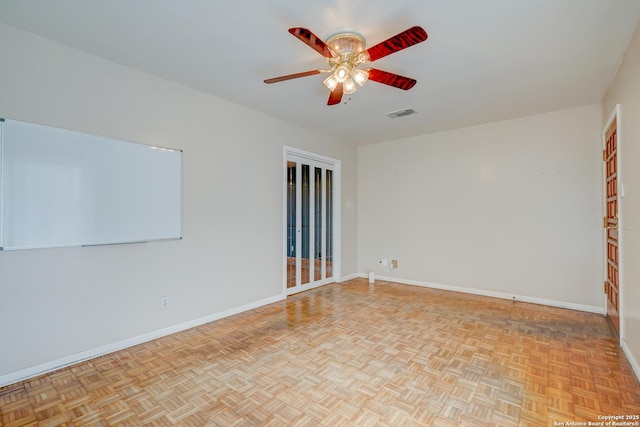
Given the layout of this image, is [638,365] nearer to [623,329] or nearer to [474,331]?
[623,329]

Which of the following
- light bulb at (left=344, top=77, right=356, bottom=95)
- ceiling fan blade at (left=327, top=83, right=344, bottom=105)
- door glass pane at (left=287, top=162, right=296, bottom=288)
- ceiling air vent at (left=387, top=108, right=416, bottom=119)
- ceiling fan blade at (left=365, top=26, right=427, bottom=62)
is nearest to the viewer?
ceiling fan blade at (left=365, top=26, right=427, bottom=62)

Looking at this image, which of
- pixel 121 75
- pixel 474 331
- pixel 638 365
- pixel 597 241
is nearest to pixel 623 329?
pixel 638 365

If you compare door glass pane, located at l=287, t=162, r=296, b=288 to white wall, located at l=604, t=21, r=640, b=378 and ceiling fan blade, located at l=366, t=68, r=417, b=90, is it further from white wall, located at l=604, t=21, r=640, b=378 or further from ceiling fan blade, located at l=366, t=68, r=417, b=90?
white wall, located at l=604, t=21, r=640, b=378

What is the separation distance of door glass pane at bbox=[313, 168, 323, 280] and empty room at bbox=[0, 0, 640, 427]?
1.99ft

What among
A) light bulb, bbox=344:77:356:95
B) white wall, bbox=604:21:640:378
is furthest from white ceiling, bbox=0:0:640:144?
light bulb, bbox=344:77:356:95

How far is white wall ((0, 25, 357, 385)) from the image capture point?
231cm

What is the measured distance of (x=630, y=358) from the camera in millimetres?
2459

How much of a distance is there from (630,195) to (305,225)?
3715 mm

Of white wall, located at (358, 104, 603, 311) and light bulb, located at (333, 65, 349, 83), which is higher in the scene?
light bulb, located at (333, 65, 349, 83)

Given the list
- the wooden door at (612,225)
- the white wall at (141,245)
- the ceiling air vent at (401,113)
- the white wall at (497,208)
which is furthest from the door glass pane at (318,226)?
the wooden door at (612,225)

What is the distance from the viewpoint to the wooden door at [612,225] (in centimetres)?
302

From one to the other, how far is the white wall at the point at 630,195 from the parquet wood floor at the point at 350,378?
32 cm

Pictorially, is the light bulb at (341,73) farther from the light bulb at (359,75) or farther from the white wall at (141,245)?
the white wall at (141,245)

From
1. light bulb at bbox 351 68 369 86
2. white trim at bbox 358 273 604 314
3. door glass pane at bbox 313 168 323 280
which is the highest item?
light bulb at bbox 351 68 369 86
